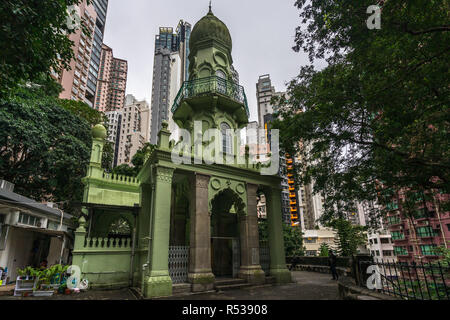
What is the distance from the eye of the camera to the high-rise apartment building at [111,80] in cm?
11399

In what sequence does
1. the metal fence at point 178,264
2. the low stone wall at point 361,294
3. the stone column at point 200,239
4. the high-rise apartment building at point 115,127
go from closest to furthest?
the low stone wall at point 361,294 → the stone column at point 200,239 → the metal fence at point 178,264 → the high-rise apartment building at point 115,127

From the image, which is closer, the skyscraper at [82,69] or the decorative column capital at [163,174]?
the decorative column capital at [163,174]

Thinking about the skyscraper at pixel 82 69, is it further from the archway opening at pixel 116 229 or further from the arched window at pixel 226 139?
the arched window at pixel 226 139

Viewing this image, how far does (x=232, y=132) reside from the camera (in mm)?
16438

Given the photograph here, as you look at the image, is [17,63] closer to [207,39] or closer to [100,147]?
[100,147]

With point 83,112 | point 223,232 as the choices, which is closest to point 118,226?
point 83,112

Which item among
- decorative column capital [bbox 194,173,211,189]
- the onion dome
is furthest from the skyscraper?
decorative column capital [bbox 194,173,211,189]

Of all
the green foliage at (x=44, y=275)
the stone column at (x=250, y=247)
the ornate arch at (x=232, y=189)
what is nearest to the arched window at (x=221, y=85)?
the ornate arch at (x=232, y=189)

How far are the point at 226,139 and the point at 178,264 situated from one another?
25.6ft

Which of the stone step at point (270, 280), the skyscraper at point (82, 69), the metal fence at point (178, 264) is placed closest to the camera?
the metal fence at point (178, 264)

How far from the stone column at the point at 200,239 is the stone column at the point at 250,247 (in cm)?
214

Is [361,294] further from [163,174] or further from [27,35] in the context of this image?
[27,35]

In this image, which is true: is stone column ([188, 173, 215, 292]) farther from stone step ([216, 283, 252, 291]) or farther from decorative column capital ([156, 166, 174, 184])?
decorative column capital ([156, 166, 174, 184])
